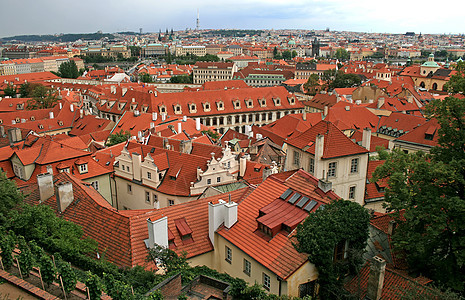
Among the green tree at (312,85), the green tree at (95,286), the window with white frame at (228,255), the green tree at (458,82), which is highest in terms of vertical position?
the green tree at (458,82)

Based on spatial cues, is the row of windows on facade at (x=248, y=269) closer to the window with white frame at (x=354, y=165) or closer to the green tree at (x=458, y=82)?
the green tree at (x=458, y=82)

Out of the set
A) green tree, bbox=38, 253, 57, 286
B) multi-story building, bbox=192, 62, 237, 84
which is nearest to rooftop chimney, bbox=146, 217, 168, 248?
green tree, bbox=38, 253, 57, 286

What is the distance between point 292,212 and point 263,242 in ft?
6.60

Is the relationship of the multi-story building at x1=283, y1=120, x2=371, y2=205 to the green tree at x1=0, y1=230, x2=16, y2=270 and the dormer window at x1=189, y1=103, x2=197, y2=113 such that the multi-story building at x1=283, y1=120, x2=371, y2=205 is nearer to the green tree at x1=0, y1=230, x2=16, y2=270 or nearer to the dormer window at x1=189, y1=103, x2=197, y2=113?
the green tree at x1=0, y1=230, x2=16, y2=270

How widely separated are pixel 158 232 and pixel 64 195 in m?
8.16

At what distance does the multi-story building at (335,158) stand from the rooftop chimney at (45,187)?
17.4 meters

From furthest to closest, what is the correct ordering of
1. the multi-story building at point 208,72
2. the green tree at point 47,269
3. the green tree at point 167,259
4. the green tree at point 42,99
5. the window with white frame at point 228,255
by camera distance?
1. the multi-story building at point 208,72
2. the green tree at point 42,99
3. the window with white frame at point 228,255
4. the green tree at point 167,259
5. the green tree at point 47,269

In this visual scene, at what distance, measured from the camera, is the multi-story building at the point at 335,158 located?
92.8 ft

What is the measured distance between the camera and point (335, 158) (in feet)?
93.4

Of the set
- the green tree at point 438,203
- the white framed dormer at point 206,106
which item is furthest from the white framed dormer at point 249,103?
the green tree at point 438,203

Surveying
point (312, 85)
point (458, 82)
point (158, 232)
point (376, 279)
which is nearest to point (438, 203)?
point (376, 279)

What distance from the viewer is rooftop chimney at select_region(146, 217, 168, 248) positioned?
58.7 feet

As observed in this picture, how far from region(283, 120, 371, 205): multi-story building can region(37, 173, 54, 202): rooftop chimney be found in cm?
1740

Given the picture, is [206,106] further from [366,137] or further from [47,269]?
[47,269]
